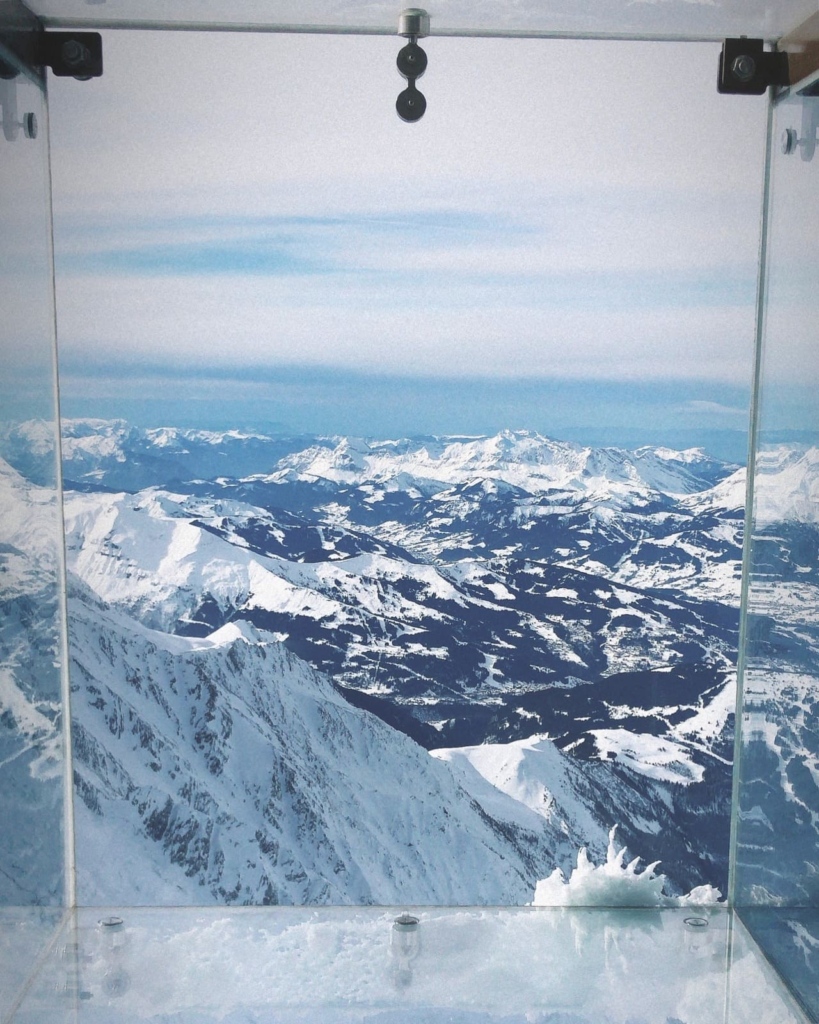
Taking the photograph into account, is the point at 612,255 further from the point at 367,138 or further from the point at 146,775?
the point at 146,775

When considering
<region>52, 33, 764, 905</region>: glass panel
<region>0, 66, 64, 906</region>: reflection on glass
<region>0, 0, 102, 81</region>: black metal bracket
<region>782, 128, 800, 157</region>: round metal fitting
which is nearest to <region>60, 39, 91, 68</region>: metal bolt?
<region>0, 0, 102, 81</region>: black metal bracket

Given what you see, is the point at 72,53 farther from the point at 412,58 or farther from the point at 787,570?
the point at 787,570

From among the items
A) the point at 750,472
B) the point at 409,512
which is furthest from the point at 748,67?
the point at 409,512

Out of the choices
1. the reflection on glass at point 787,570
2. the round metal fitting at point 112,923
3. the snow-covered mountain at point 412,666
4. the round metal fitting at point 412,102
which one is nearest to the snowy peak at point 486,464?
the snow-covered mountain at point 412,666

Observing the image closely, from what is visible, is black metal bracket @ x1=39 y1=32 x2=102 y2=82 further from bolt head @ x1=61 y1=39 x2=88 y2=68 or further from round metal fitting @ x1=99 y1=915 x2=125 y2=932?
round metal fitting @ x1=99 y1=915 x2=125 y2=932

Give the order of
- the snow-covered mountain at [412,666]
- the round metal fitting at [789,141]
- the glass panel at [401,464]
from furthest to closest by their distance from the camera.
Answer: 1. the snow-covered mountain at [412,666]
2. the glass panel at [401,464]
3. the round metal fitting at [789,141]

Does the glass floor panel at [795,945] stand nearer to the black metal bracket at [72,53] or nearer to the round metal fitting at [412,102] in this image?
the round metal fitting at [412,102]
